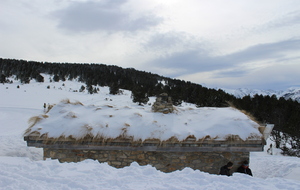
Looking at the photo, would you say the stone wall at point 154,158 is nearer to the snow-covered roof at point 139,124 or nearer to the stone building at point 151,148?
the stone building at point 151,148

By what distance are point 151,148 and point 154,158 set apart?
1.31 ft

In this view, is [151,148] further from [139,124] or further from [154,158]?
[139,124]

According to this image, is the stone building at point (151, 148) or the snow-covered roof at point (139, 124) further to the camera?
the snow-covered roof at point (139, 124)

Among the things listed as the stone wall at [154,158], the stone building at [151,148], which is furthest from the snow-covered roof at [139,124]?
the stone wall at [154,158]

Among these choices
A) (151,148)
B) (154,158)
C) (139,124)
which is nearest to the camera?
(151,148)

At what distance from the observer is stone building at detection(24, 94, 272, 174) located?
17.0 feet

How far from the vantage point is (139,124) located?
5.70 metres

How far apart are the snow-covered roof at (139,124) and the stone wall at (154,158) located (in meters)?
0.51

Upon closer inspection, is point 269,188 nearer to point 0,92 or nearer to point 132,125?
point 132,125

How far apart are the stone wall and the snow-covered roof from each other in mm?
505

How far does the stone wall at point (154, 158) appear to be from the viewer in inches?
211

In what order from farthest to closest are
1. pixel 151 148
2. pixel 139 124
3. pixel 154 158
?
pixel 139 124
pixel 154 158
pixel 151 148

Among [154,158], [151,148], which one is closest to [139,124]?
[151,148]

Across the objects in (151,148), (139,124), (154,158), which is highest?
(139,124)
